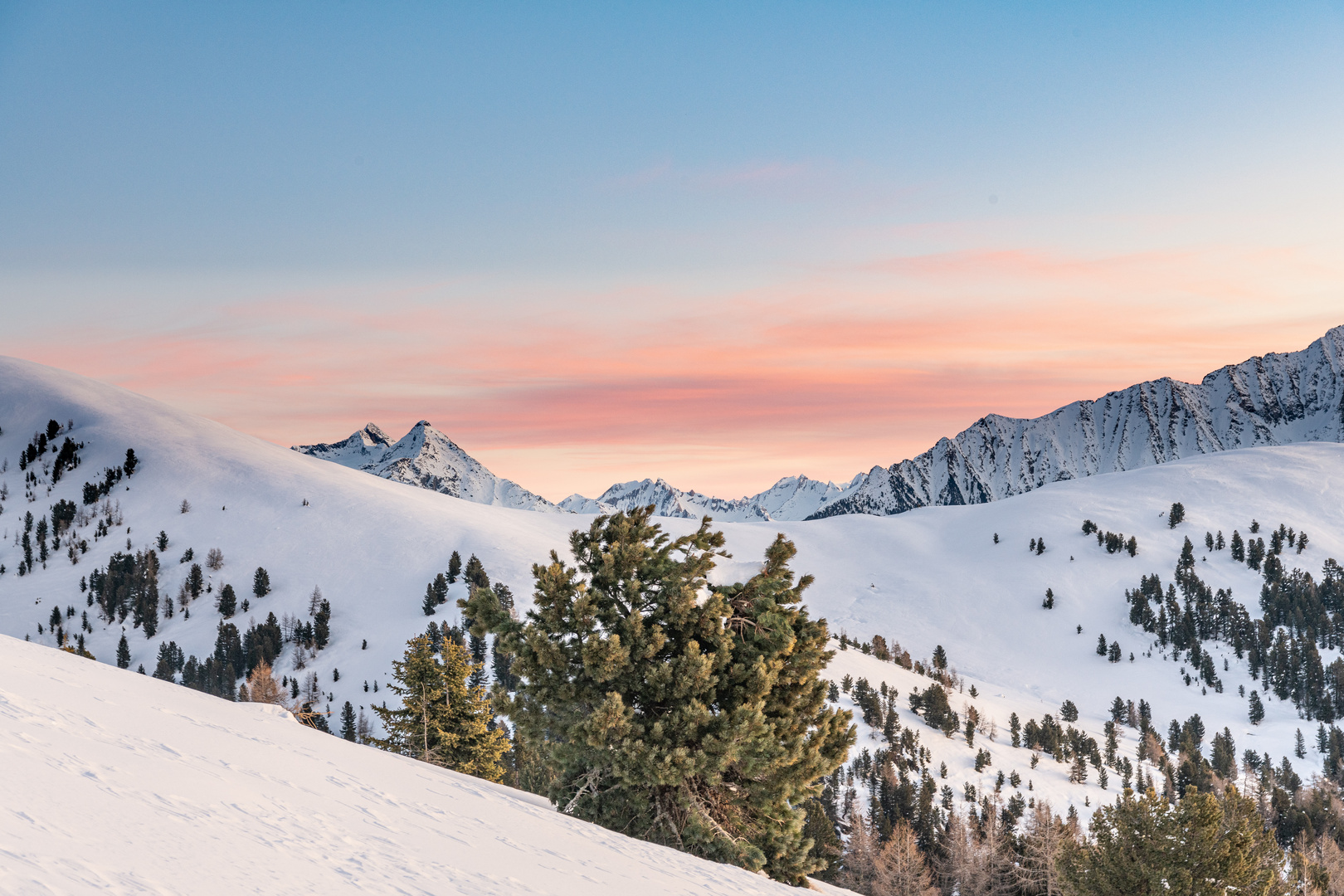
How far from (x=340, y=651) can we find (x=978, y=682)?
129127mm

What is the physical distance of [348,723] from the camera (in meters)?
124

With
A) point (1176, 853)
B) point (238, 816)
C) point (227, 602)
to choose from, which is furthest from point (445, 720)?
point (227, 602)

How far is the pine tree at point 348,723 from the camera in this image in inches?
4802

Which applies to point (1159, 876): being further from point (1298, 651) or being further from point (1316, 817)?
point (1298, 651)

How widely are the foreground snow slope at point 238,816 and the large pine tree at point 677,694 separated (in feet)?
10.1

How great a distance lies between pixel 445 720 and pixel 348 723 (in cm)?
9475

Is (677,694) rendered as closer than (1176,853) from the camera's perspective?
Yes

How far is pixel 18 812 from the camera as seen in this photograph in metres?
8.27

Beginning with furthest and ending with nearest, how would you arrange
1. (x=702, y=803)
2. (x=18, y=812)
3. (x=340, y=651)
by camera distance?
(x=340, y=651) → (x=702, y=803) → (x=18, y=812)

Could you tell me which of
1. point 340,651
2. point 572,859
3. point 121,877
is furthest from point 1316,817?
point 340,651

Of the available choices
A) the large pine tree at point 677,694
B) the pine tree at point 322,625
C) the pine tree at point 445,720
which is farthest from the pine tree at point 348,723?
the large pine tree at point 677,694

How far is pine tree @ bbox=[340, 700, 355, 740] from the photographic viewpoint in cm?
12197

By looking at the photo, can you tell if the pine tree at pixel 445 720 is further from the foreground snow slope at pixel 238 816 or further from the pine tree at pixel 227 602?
the pine tree at pixel 227 602

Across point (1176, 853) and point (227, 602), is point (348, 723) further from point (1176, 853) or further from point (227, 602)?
point (1176, 853)
